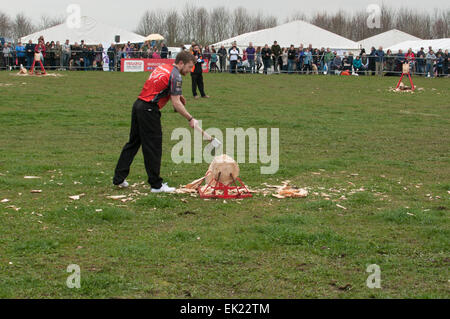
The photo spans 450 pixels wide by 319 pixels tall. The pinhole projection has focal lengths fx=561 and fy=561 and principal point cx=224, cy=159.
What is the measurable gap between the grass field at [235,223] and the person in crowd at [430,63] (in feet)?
74.6

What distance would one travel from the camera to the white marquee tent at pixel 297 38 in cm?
4591

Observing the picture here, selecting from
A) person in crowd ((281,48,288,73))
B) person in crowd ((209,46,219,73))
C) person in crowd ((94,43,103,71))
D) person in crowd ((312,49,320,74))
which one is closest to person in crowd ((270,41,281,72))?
person in crowd ((281,48,288,73))

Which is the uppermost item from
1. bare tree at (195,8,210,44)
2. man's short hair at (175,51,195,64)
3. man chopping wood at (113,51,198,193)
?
bare tree at (195,8,210,44)

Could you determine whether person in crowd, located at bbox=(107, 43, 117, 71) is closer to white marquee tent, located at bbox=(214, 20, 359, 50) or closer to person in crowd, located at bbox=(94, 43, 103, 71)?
person in crowd, located at bbox=(94, 43, 103, 71)

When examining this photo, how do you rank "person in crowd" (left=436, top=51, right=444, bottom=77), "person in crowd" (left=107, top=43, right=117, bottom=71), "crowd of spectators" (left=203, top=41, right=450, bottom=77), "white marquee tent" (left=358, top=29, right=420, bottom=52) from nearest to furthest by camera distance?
"person in crowd" (left=436, top=51, right=444, bottom=77)
"crowd of spectators" (left=203, top=41, right=450, bottom=77)
"person in crowd" (left=107, top=43, right=117, bottom=71)
"white marquee tent" (left=358, top=29, right=420, bottom=52)

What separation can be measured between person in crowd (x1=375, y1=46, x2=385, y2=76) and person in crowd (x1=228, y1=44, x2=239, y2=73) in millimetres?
9281

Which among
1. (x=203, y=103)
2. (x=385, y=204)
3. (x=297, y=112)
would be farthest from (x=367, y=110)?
(x=385, y=204)

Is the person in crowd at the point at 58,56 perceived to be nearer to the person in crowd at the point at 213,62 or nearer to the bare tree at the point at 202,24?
the person in crowd at the point at 213,62

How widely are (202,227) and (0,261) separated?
7.25 ft

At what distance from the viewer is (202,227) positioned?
6.47m

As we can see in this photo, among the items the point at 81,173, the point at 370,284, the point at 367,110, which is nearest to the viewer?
the point at 370,284

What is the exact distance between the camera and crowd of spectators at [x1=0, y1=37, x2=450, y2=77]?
35.6 meters

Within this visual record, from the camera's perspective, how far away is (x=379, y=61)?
37.0 metres

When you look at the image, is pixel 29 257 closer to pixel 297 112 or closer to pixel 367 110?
pixel 297 112
